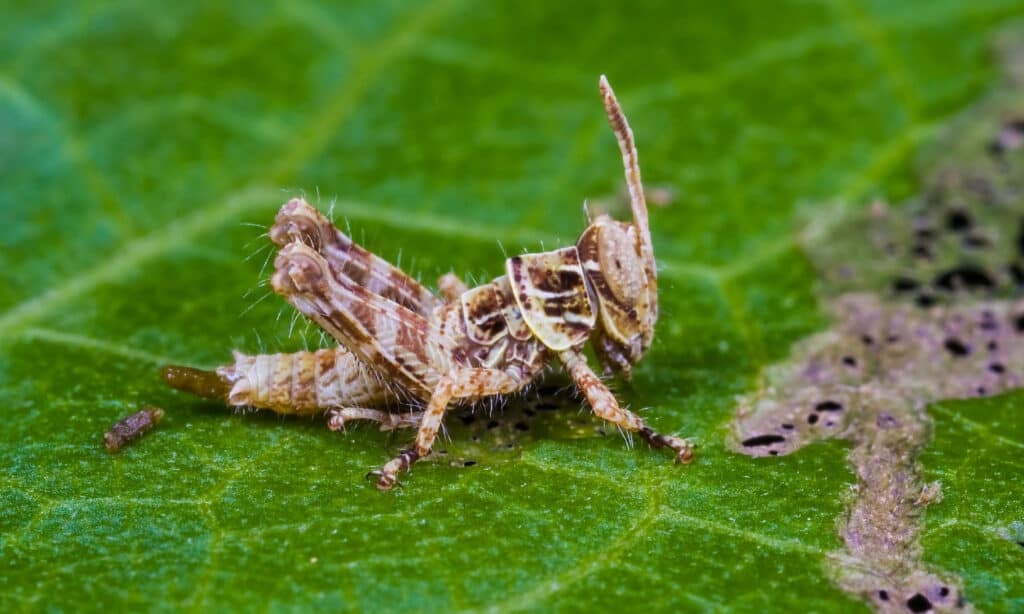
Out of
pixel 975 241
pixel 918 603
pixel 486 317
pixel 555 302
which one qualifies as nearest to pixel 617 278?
pixel 555 302

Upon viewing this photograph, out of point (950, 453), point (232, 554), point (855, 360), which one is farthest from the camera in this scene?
point (855, 360)

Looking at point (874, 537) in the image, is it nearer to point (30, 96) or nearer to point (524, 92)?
point (524, 92)

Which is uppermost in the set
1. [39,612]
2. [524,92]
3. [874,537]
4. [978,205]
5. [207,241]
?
[524,92]

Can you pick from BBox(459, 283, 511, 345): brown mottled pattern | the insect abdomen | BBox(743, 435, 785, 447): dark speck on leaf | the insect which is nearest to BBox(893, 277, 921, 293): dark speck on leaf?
BBox(743, 435, 785, 447): dark speck on leaf

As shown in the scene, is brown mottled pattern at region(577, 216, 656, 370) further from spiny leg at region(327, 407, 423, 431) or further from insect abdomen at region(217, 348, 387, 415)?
insect abdomen at region(217, 348, 387, 415)

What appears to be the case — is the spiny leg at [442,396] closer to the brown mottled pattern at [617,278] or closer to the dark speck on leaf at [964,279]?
the brown mottled pattern at [617,278]

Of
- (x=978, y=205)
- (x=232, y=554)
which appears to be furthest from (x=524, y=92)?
(x=232, y=554)

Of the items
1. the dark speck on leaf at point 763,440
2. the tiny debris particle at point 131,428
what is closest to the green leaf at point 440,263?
the tiny debris particle at point 131,428
